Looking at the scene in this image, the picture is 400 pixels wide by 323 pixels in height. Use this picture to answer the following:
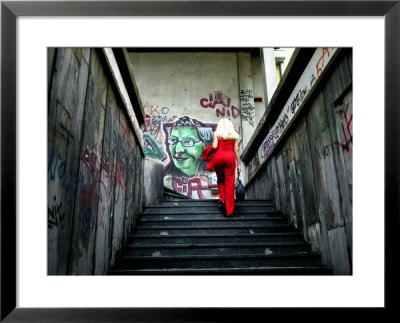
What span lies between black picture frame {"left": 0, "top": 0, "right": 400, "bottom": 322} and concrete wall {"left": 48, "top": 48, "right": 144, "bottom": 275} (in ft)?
0.73

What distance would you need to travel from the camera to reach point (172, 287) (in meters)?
2.12

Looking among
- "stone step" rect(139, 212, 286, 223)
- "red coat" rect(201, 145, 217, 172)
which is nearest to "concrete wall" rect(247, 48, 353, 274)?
"stone step" rect(139, 212, 286, 223)

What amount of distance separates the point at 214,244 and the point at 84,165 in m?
1.99

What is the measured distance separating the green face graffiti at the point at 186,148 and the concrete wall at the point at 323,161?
6652 mm

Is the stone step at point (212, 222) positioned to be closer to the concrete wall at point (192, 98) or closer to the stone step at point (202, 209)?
the stone step at point (202, 209)

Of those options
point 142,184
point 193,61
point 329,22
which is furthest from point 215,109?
point 329,22

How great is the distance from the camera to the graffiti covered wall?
37.9 ft

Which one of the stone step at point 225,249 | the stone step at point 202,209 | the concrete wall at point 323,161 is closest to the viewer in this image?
the concrete wall at point 323,161

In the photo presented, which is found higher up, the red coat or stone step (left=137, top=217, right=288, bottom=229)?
the red coat

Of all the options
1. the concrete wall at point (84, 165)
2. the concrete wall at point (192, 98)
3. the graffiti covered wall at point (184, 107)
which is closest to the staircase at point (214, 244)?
the concrete wall at point (84, 165)

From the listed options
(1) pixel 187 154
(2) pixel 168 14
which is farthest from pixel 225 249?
(1) pixel 187 154

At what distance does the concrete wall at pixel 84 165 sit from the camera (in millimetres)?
2119

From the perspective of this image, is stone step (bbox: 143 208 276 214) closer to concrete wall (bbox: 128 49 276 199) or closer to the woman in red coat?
the woman in red coat

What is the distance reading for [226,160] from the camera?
5.38 m
